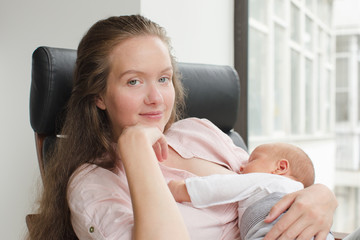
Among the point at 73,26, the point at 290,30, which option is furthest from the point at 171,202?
the point at 290,30

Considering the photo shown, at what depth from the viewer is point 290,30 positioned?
12.2ft

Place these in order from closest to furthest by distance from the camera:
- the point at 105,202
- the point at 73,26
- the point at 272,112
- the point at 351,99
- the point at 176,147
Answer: the point at 105,202 < the point at 176,147 < the point at 73,26 < the point at 272,112 < the point at 351,99

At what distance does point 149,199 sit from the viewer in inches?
35.9

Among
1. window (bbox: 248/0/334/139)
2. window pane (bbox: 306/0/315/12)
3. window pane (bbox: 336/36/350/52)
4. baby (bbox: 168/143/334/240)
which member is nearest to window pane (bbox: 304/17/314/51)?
window (bbox: 248/0/334/139)

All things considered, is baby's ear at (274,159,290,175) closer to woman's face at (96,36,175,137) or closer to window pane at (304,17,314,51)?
woman's face at (96,36,175,137)

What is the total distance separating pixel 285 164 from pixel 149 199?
19.6 inches

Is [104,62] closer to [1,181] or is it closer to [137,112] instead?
[137,112]

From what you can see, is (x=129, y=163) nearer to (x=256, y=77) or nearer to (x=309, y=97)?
(x=256, y=77)

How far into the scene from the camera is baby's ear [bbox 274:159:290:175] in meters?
1.24

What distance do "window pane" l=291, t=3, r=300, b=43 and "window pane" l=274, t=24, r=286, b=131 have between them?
203mm

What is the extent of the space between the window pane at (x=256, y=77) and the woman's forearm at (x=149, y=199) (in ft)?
7.32

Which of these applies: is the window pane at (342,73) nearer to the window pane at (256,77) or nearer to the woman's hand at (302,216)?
the window pane at (256,77)

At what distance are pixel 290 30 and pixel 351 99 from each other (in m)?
0.81

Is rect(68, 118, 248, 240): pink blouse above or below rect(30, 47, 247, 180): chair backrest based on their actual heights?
below
